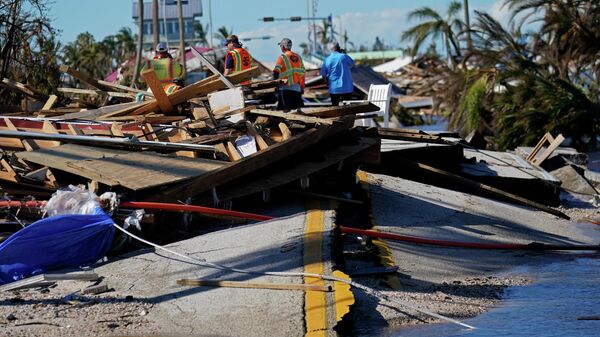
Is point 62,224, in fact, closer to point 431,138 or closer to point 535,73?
point 431,138

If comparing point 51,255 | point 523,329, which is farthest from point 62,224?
point 523,329

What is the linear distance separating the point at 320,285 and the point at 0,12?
1690cm

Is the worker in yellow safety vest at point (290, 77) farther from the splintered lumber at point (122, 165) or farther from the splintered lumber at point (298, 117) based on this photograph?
the splintered lumber at point (122, 165)

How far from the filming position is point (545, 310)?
29.2 ft

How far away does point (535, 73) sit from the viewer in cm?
2517

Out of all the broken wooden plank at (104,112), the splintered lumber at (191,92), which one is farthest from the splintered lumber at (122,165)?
the broken wooden plank at (104,112)

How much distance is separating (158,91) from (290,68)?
11.6 ft

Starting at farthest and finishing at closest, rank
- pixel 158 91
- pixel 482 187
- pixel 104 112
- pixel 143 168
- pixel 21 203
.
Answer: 1. pixel 482 187
2. pixel 104 112
3. pixel 158 91
4. pixel 143 168
5. pixel 21 203

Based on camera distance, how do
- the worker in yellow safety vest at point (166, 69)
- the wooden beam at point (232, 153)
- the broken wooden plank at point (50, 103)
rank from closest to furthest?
the wooden beam at point (232, 153)
the broken wooden plank at point (50, 103)
the worker in yellow safety vest at point (166, 69)

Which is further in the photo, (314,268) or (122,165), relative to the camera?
(122,165)

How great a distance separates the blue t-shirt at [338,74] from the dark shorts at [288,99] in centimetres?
166

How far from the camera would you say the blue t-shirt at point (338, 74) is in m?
18.4

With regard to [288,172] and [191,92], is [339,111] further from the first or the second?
[191,92]

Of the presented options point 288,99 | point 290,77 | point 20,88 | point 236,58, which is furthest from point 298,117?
point 20,88
